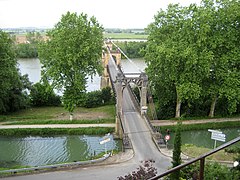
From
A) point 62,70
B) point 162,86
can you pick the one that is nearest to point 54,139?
point 62,70

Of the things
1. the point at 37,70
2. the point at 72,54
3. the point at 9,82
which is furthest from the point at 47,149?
the point at 37,70

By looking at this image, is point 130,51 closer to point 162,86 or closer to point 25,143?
point 162,86

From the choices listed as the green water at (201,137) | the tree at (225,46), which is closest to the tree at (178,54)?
the tree at (225,46)

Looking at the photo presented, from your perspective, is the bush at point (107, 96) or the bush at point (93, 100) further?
the bush at point (107, 96)

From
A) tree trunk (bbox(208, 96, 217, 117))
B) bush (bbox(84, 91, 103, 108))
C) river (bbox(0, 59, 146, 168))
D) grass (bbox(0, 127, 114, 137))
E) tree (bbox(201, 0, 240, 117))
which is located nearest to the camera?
river (bbox(0, 59, 146, 168))

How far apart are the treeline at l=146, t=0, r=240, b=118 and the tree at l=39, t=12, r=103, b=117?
468 cm

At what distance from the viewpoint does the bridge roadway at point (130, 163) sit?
1512 cm

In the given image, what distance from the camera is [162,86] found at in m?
26.7

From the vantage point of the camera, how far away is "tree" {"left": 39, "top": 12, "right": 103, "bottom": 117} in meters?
24.0

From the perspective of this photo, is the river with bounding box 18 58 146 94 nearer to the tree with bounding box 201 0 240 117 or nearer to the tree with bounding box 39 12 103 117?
the tree with bounding box 39 12 103 117

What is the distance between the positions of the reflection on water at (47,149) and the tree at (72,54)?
363cm

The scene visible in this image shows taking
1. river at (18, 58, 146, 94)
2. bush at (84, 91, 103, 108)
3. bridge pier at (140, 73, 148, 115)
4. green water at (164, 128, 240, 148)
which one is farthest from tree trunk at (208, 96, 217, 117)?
river at (18, 58, 146, 94)

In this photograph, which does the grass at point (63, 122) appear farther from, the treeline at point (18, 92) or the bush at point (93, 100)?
the bush at point (93, 100)

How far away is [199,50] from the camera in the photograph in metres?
23.9
